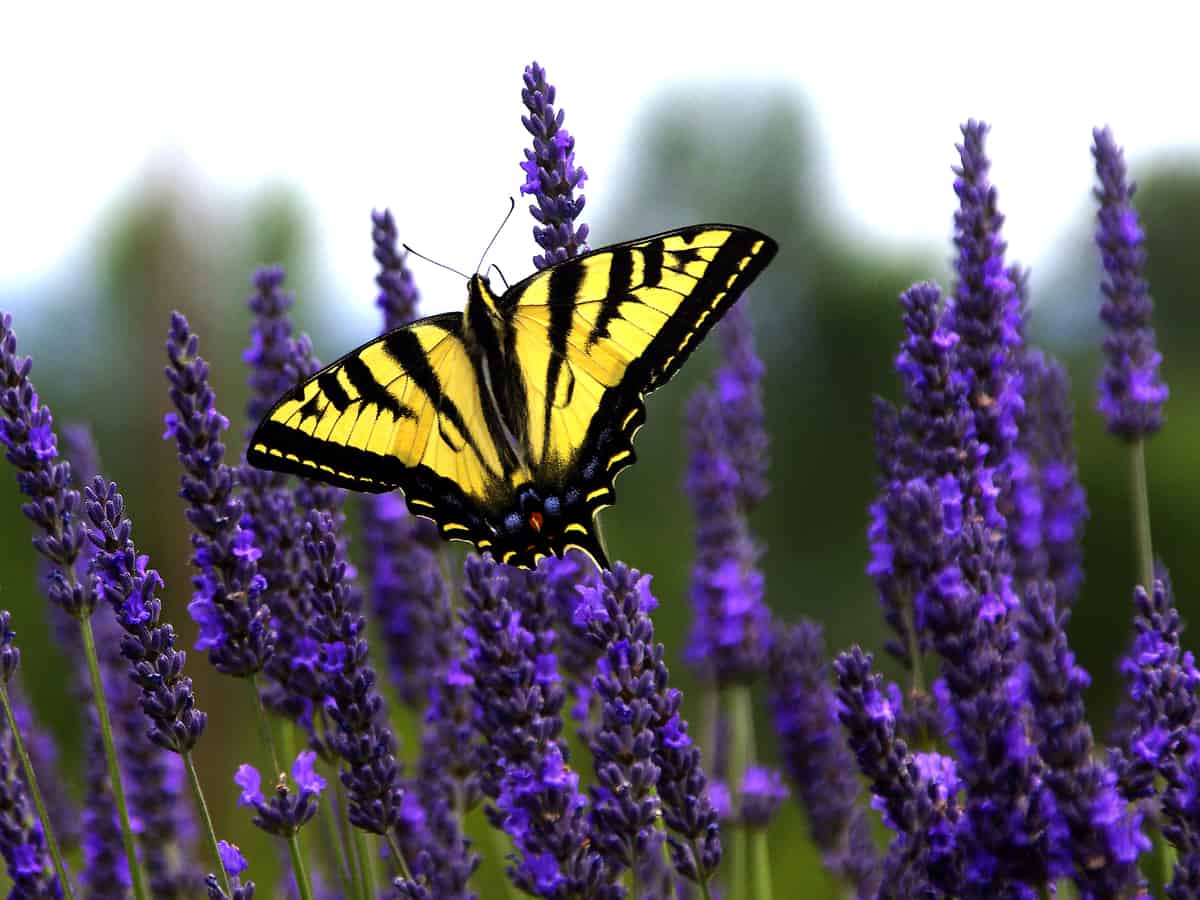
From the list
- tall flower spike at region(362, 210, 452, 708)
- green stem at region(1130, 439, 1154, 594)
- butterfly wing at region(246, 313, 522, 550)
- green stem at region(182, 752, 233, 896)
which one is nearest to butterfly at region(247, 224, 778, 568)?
butterfly wing at region(246, 313, 522, 550)

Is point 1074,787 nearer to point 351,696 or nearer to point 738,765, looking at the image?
point 351,696

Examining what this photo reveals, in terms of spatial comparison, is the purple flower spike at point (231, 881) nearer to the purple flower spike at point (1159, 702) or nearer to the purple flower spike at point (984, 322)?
the purple flower spike at point (1159, 702)

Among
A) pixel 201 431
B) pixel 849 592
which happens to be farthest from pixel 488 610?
pixel 849 592

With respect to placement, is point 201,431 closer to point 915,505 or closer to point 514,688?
point 514,688

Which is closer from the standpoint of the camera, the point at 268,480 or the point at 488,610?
the point at 488,610

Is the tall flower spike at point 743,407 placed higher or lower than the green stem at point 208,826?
higher

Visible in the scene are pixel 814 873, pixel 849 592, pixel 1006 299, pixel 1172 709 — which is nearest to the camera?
pixel 1172 709

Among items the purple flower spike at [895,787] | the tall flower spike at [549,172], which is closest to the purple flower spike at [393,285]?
the tall flower spike at [549,172]
